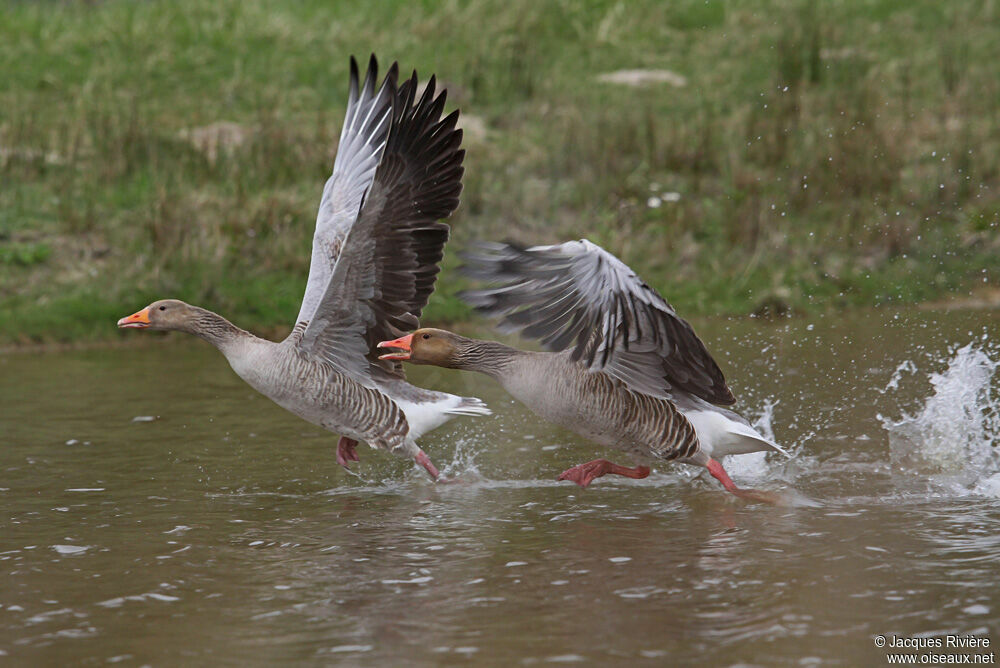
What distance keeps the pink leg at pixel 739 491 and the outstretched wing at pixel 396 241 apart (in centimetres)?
172

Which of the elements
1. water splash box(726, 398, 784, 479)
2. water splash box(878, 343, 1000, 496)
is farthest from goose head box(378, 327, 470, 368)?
water splash box(878, 343, 1000, 496)

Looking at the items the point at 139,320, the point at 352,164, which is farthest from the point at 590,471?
the point at 139,320

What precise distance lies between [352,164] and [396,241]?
45.3 inches

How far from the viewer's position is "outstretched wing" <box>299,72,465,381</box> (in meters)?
6.09

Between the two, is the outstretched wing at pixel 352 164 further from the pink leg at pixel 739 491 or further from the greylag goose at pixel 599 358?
the pink leg at pixel 739 491

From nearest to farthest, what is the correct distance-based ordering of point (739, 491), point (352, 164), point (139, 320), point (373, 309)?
point (739, 491) < point (373, 309) < point (139, 320) < point (352, 164)

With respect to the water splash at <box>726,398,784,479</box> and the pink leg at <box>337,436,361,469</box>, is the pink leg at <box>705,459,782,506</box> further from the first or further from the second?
the pink leg at <box>337,436,361,469</box>

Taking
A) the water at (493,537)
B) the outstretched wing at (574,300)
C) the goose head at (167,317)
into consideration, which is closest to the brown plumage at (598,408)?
the water at (493,537)

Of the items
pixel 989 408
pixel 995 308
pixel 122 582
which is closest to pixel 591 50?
pixel 995 308

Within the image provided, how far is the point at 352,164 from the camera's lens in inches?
287

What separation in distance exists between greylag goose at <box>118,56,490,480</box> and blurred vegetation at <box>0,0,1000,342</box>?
15.1 ft

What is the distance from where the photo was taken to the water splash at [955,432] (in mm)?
6500

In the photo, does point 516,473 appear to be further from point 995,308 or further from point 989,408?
point 995,308

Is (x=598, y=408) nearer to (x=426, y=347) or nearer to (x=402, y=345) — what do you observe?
(x=426, y=347)
